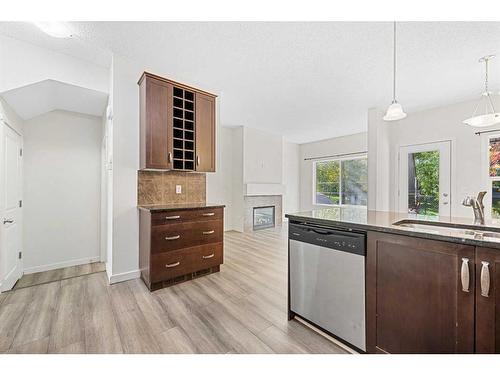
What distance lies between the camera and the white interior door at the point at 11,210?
2443 mm

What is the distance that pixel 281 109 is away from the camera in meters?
4.61

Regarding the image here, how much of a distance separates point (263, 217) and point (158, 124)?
4.25 metres

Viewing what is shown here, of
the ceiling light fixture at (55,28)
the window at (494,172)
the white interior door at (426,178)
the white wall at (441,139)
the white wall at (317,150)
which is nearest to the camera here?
the ceiling light fixture at (55,28)

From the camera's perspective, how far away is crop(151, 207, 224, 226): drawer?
248 cm

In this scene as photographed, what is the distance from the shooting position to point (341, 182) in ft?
22.7

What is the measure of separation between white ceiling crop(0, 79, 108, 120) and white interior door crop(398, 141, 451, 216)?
5480mm

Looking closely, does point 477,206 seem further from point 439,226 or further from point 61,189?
point 61,189

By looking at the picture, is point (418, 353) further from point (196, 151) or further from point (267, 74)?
point (267, 74)

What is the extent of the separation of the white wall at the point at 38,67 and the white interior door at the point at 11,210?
1.77 feet

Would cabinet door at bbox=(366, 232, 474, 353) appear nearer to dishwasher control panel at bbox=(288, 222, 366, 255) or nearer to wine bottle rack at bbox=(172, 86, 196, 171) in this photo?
dishwasher control panel at bbox=(288, 222, 366, 255)

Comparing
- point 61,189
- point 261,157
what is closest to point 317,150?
point 261,157

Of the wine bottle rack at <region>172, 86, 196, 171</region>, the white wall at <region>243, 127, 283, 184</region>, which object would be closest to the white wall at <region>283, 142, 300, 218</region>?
the white wall at <region>243, 127, 283, 184</region>

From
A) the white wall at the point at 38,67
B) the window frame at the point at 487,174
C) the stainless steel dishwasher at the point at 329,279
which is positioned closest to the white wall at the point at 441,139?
the window frame at the point at 487,174

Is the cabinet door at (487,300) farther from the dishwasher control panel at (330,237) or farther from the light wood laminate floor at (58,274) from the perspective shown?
the light wood laminate floor at (58,274)
